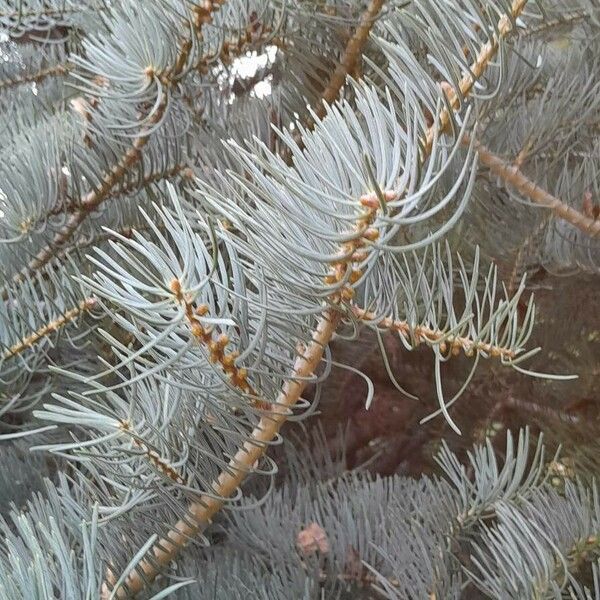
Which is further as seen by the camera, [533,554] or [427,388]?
[427,388]

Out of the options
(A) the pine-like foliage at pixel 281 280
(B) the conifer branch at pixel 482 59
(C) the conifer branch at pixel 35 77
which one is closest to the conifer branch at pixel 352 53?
(A) the pine-like foliage at pixel 281 280

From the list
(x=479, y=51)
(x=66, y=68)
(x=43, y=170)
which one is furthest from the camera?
(x=66, y=68)

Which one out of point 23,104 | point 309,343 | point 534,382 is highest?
point 23,104

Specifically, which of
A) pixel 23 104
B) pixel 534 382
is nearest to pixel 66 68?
pixel 23 104

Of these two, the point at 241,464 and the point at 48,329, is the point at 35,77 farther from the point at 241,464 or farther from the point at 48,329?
the point at 241,464

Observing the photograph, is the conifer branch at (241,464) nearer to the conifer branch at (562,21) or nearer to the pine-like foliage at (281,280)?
the pine-like foliage at (281,280)

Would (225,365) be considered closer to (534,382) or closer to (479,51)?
(479,51)

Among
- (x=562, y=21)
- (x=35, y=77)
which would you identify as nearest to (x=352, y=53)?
(x=562, y=21)
